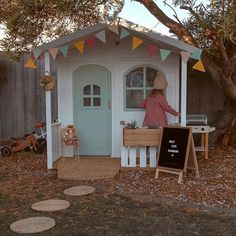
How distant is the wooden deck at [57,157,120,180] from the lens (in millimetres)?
6574

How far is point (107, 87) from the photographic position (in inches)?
318

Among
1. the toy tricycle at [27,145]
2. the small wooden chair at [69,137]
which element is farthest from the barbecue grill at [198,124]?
the toy tricycle at [27,145]

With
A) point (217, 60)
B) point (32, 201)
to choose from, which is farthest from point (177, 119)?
point (32, 201)

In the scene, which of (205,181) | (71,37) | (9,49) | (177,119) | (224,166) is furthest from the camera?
(9,49)

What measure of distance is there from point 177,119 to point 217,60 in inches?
74.6

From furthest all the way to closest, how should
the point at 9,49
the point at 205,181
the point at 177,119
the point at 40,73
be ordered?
the point at 40,73 < the point at 9,49 < the point at 177,119 < the point at 205,181

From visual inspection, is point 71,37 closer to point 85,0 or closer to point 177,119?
point 85,0

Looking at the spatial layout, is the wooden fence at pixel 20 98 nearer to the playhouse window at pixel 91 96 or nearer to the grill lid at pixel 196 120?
the playhouse window at pixel 91 96

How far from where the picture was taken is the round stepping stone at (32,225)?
13.9ft

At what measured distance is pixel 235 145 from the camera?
9.02 metres

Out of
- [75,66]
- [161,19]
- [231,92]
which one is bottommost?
[231,92]

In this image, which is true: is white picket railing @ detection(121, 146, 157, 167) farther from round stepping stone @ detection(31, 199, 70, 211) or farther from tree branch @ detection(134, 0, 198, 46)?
tree branch @ detection(134, 0, 198, 46)

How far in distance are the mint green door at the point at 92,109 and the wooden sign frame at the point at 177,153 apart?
5.75ft

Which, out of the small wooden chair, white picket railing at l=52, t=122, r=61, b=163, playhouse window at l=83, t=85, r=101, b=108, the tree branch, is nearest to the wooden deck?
white picket railing at l=52, t=122, r=61, b=163
